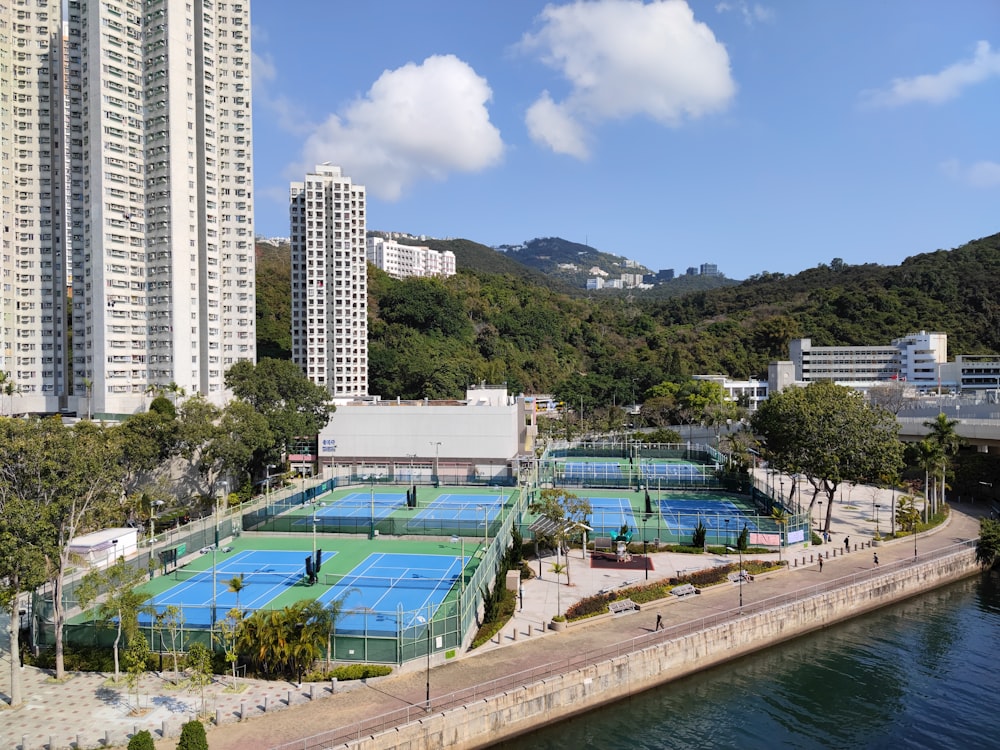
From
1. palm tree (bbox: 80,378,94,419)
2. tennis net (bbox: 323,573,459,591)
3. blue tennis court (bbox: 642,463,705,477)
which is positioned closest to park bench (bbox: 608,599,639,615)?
tennis net (bbox: 323,573,459,591)

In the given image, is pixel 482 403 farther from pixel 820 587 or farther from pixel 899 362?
pixel 899 362

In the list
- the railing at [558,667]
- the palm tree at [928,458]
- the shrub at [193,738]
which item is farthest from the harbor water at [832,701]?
the palm tree at [928,458]

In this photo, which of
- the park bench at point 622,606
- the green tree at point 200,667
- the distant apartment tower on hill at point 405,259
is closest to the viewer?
the green tree at point 200,667

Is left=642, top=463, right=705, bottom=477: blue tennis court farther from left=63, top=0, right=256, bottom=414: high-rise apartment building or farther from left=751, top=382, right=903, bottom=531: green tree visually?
left=63, top=0, right=256, bottom=414: high-rise apartment building

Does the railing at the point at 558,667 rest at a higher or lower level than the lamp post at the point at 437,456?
lower

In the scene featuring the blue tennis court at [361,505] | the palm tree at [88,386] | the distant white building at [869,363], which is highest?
the distant white building at [869,363]

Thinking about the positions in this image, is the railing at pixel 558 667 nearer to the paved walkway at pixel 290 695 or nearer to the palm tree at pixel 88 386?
the paved walkway at pixel 290 695
